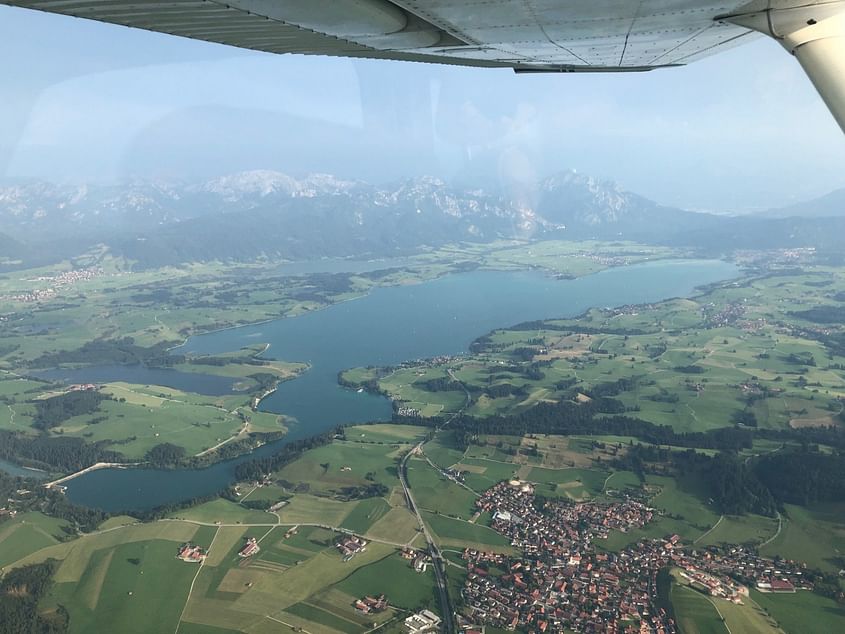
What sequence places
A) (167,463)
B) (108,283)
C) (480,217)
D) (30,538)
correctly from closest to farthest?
(30,538)
(167,463)
(108,283)
(480,217)

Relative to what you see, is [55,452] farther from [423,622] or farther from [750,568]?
[750,568]

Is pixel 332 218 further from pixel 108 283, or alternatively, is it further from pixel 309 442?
pixel 309 442

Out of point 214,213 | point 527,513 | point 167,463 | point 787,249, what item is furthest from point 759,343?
point 214,213

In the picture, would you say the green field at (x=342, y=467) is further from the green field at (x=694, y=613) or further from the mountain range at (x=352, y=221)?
the mountain range at (x=352, y=221)

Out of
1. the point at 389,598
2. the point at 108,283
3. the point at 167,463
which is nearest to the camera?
the point at 389,598

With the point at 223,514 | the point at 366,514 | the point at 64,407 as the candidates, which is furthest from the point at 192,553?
the point at 64,407

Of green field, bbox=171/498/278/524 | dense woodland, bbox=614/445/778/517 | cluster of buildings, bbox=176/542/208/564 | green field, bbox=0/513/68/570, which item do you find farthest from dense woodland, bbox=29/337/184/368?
dense woodland, bbox=614/445/778/517

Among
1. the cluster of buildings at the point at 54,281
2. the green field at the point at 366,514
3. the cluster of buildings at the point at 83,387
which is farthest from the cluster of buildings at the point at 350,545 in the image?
the cluster of buildings at the point at 54,281
